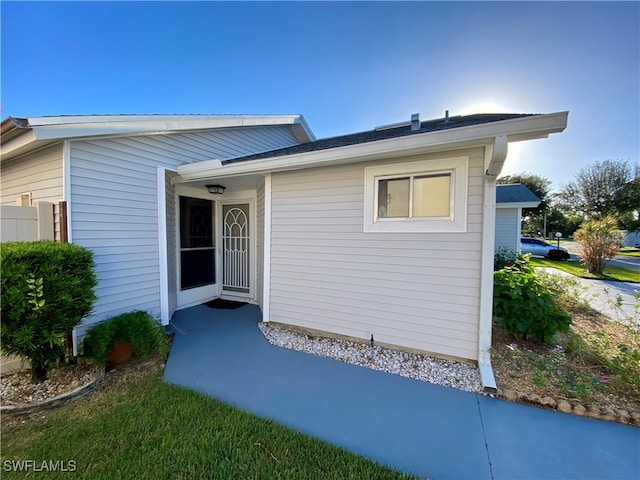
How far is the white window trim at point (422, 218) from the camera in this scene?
3275mm

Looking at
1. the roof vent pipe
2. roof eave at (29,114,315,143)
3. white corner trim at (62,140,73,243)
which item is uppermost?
the roof vent pipe

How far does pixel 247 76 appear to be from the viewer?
6812mm

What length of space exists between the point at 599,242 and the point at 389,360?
1173cm

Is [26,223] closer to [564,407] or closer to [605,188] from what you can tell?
[564,407]

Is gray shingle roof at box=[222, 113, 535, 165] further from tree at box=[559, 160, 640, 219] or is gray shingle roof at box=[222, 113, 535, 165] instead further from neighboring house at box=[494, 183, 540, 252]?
tree at box=[559, 160, 640, 219]

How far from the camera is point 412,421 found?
8.05 ft

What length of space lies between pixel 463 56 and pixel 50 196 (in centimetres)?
717

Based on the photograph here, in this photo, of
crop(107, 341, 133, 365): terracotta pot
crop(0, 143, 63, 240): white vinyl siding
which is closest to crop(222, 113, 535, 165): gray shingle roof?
crop(0, 143, 63, 240): white vinyl siding

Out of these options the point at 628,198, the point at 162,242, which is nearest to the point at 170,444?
the point at 162,242

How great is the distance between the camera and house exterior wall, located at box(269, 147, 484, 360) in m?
3.33

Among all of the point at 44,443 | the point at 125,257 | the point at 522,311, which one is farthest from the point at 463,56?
the point at 44,443

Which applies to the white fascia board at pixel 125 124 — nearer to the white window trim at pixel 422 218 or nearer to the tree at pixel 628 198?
the white window trim at pixel 422 218

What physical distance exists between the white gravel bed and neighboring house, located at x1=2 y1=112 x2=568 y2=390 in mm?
152

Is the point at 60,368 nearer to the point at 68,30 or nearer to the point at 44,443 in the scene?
the point at 44,443
